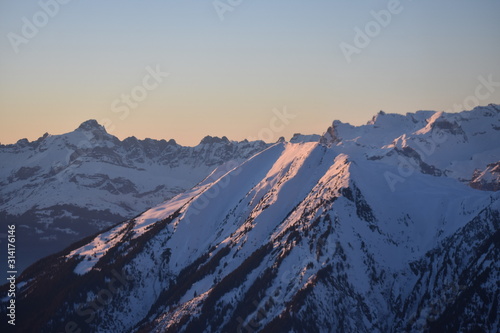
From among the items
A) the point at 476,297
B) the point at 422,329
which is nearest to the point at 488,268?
the point at 476,297

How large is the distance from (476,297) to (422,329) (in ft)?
57.8

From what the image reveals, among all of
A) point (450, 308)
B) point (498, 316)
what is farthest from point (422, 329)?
point (498, 316)

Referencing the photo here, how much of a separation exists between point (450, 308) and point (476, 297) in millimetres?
8360

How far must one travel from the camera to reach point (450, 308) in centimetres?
19662

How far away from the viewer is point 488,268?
196000 millimetres

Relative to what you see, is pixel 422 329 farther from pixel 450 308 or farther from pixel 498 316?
pixel 498 316

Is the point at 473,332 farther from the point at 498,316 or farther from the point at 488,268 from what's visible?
the point at 488,268

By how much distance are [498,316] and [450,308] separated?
14609mm

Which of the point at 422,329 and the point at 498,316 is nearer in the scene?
the point at 498,316

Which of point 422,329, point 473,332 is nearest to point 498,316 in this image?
point 473,332

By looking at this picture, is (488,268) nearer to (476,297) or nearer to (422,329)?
(476,297)

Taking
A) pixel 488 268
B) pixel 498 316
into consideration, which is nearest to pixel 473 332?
pixel 498 316

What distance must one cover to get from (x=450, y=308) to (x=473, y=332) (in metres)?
11.7

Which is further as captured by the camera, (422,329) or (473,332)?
(422,329)
